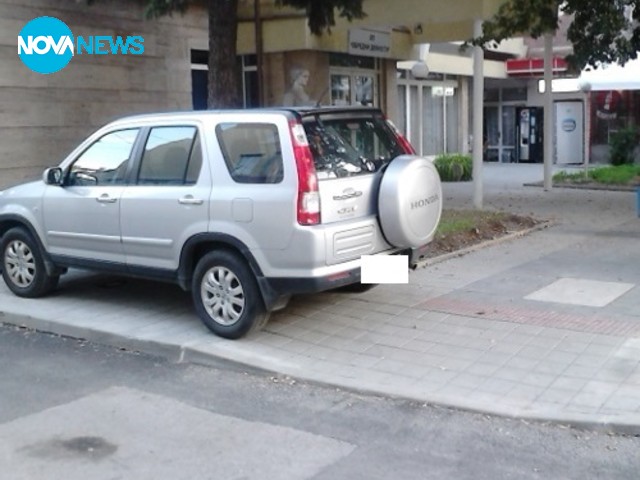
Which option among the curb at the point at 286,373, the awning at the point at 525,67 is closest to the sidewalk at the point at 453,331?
the curb at the point at 286,373

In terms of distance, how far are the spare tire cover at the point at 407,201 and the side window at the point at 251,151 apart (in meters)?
0.96

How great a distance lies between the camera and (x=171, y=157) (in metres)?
7.59

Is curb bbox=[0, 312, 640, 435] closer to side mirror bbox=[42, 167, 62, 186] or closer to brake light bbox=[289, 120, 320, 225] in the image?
brake light bbox=[289, 120, 320, 225]

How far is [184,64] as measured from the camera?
15.8 m

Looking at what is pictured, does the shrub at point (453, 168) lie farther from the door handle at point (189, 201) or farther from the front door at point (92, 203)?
the door handle at point (189, 201)

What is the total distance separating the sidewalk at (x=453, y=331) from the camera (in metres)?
5.96

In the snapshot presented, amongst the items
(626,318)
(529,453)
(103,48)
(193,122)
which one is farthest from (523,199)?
(529,453)

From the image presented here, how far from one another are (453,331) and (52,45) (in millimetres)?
8963

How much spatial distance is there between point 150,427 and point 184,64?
11.3m

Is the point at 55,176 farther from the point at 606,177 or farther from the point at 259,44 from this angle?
the point at 606,177

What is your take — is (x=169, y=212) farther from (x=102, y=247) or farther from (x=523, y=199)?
(x=523, y=199)

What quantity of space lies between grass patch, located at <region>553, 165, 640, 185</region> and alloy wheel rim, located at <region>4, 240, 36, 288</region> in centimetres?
1400

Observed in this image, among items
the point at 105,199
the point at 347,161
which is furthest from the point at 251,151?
the point at 105,199

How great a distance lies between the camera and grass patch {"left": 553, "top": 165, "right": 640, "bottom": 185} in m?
19.1
